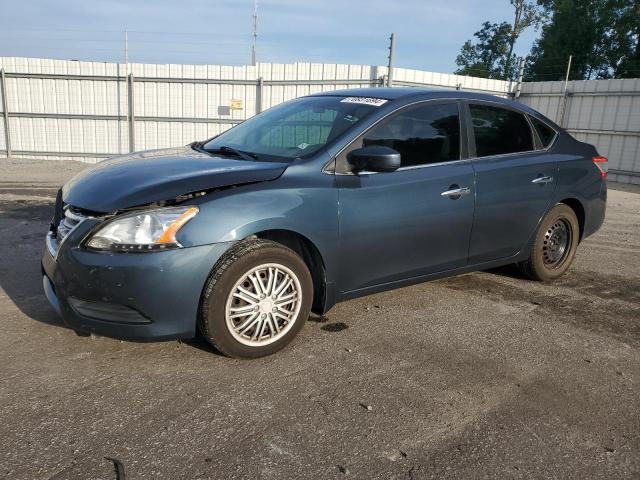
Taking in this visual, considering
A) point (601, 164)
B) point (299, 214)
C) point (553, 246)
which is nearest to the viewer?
point (299, 214)

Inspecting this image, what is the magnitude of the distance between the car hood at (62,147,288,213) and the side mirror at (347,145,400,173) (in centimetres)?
46

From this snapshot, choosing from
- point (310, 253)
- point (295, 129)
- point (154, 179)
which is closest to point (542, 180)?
point (295, 129)

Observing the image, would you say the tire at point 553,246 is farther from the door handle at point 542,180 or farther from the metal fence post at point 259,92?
the metal fence post at point 259,92

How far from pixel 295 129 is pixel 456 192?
1276mm

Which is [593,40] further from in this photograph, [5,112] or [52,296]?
[52,296]

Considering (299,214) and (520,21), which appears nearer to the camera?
(299,214)

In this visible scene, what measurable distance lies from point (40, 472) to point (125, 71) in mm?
13893

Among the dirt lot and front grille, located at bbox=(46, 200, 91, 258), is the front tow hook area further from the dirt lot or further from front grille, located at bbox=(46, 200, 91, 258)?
the dirt lot

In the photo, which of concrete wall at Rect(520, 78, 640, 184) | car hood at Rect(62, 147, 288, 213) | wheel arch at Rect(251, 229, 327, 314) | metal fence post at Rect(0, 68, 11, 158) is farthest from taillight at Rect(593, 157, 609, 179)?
metal fence post at Rect(0, 68, 11, 158)

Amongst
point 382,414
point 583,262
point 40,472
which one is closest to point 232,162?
point 382,414

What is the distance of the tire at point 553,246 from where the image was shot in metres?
4.76

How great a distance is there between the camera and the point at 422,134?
3.94 meters

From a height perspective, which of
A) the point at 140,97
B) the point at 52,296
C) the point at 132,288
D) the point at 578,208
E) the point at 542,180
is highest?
the point at 140,97

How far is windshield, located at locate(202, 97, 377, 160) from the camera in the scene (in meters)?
3.66
